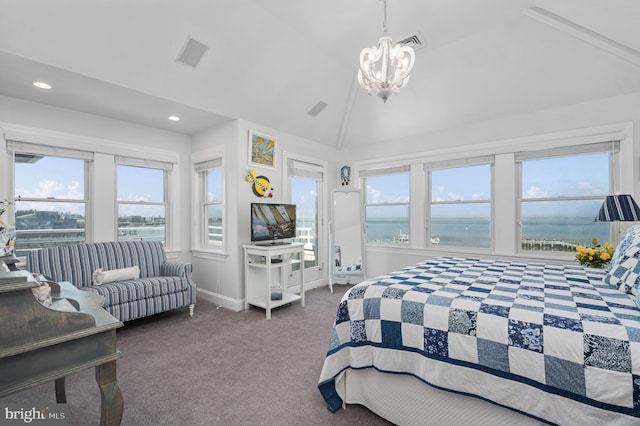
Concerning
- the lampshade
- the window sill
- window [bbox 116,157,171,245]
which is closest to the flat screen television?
Result: the window sill

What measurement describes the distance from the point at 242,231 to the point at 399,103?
2811 mm

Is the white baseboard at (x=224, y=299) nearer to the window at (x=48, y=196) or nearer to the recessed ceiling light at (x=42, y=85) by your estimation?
the window at (x=48, y=196)

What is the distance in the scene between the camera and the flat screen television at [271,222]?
3.85 m

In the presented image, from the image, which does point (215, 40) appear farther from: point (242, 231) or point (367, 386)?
point (367, 386)

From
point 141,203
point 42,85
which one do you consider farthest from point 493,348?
point 141,203

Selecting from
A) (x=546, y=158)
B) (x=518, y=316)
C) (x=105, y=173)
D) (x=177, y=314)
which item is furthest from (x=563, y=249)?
(x=105, y=173)

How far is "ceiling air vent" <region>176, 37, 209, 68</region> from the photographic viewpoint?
2852 millimetres

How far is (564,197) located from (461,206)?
1.17 m

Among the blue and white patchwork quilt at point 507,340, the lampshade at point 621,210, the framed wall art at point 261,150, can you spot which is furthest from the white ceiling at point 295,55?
the blue and white patchwork quilt at point 507,340

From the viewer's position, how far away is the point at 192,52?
9.62 ft

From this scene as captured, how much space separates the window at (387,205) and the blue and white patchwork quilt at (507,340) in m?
2.79

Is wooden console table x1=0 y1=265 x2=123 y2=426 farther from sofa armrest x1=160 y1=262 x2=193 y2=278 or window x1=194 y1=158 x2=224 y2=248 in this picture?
window x1=194 y1=158 x2=224 y2=248

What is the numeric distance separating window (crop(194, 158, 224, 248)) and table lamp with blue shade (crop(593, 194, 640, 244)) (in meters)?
4.20

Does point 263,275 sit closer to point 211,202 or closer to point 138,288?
point 211,202
